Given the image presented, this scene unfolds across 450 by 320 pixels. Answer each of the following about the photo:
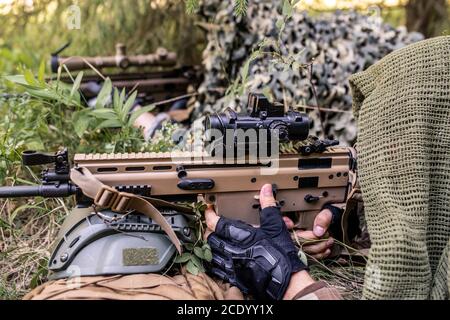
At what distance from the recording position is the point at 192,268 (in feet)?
7.54

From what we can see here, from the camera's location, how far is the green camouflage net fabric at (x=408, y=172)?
1.99 meters

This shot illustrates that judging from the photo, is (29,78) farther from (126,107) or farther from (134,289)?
(134,289)

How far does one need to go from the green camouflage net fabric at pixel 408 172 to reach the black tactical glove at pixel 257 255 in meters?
0.36

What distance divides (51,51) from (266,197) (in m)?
3.96

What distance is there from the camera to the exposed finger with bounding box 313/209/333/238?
256 centimetres

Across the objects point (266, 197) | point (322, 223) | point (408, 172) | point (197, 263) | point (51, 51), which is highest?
point (51, 51)

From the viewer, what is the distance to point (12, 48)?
600cm

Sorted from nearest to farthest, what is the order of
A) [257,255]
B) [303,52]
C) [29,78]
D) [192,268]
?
[257,255] < [192,268] < [29,78] < [303,52]

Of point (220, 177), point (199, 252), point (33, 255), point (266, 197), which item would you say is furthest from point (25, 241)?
point (266, 197)

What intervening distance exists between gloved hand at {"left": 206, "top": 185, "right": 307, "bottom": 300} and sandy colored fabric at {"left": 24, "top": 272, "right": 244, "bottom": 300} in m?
0.09

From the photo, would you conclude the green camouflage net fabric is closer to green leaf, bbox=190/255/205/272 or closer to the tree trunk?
green leaf, bbox=190/255/205/272

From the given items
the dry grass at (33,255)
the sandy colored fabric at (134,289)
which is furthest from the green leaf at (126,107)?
the sandy colored fabric at (134,289)

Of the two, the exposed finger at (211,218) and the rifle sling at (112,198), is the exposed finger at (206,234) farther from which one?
the rifle sling at (112,198)
